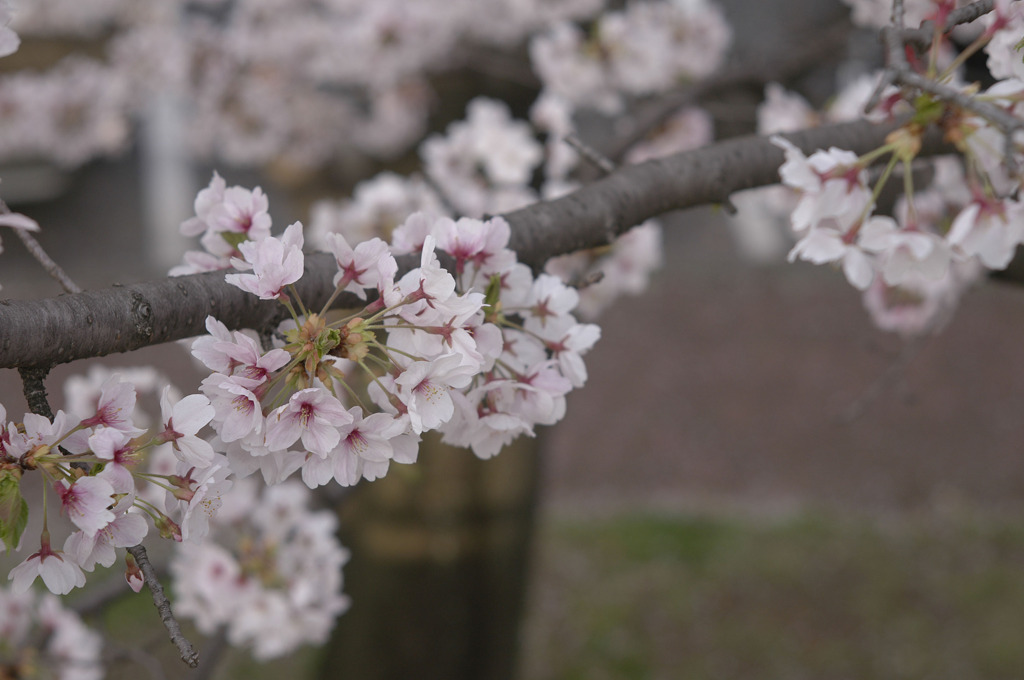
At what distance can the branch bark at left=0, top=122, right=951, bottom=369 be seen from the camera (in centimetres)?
84

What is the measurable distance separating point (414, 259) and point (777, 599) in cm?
418

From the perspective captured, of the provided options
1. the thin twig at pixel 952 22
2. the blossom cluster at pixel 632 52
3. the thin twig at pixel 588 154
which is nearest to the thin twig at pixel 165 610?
the thin twig at pixel 588 154

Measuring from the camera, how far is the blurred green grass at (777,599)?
411 centimetres

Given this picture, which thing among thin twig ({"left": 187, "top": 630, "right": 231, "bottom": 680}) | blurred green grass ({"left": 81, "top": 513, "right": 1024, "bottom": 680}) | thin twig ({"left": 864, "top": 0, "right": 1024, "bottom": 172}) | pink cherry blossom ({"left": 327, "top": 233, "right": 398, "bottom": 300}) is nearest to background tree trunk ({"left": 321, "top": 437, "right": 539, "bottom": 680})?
blurred green grass ({"left": 81, "top": 513, "right": 1024, "bottom": 680})

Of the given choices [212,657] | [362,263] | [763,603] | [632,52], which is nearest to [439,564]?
[212,657]

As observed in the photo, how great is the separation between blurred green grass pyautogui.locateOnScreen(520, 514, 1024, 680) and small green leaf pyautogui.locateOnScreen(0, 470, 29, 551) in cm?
372

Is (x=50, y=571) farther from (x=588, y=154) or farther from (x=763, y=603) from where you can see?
(x=763, y=603)

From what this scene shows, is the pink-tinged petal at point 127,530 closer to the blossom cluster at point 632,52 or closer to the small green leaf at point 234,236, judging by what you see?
the small green leaf at point 234,236

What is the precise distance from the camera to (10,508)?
79 cm

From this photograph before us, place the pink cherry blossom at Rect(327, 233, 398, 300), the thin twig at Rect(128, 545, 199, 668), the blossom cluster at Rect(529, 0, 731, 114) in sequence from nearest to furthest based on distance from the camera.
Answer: the thin twig at Rect(128, 545, 199, 668) → the pink cherry blossom at Rect(327, 233, 398, 300) → the blossom cluster at Rect(529, 0, 731, 114)

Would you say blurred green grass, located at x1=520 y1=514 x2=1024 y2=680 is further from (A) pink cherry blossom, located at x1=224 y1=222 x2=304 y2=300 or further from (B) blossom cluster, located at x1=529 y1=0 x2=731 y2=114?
(A) pink cherry blossom, located at x1=224 y1=222 x2=304 y2=300

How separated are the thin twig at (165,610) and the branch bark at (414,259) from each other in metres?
0.22

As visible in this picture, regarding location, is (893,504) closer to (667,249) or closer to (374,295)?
(667,249)

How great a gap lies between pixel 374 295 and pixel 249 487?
1362mm
